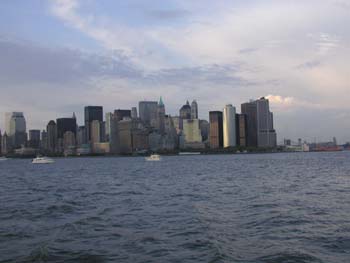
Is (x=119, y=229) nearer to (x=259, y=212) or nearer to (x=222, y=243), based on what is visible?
(x=222, y=243)

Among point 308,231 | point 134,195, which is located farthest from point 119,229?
point 134,195

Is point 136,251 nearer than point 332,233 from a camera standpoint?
Yes

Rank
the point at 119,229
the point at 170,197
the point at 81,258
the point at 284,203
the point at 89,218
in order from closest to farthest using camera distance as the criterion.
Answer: the point at 81,258 < the point at 119,229 < the point at 89,218 < the point at 284,203 < the point at 170,197

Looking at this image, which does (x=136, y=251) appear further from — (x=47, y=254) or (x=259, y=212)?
(x=259, y=212)

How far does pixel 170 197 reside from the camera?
134 ft

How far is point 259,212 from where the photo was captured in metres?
29.6

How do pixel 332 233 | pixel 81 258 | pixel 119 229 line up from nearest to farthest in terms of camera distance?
pixel 81 258 → pixel 332 233 → pixel 119 229

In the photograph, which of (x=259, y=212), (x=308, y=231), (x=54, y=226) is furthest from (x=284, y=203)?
(x=54, y=226)

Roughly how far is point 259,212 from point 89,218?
10.8 meters

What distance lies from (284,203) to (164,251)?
55.8 ft

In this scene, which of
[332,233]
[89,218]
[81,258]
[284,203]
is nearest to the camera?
[81,258]

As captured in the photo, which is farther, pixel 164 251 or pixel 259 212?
pixel 259 212

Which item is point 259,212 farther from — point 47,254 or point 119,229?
point 47,254

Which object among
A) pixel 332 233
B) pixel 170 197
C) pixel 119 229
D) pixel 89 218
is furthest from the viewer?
pixel 170 197
